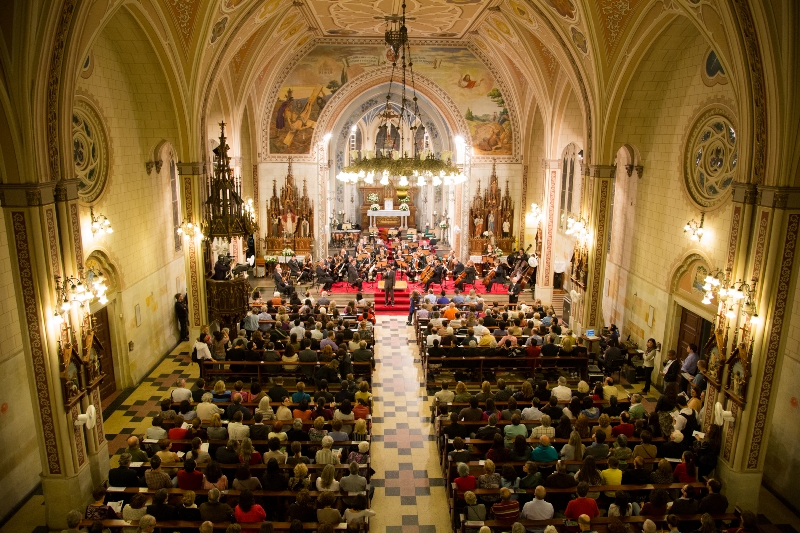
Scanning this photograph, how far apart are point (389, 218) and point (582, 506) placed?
95.8ft

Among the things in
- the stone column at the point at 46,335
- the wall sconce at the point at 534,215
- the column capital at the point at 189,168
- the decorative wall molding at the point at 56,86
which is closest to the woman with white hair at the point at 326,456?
the stone column at the point at 46,335

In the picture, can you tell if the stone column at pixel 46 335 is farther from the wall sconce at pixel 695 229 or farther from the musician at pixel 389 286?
the musician at pixel 389 286

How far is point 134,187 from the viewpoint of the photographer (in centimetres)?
1377

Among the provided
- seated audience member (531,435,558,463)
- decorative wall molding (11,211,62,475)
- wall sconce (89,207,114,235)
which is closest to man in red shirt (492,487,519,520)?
seated audience member (531,435,558,463)

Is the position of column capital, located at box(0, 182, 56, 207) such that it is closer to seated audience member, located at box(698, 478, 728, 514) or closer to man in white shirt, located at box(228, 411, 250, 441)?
man in white shirt, located at box(228, 411, 250, 441)

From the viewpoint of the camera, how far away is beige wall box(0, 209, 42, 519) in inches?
342

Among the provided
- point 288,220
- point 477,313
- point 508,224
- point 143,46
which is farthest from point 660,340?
point 288,220

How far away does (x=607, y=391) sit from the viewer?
441 inches

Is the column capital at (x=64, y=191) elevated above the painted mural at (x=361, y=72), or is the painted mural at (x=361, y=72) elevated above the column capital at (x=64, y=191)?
the painted mural at (x=361, y=72)

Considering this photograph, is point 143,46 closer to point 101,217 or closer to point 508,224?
point 101,217

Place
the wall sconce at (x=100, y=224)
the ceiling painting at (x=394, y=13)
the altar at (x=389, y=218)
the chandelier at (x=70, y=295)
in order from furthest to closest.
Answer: the altar at (x=389, y=218), the ceiling painting at (x=394, y=13), the wall sconce at (x=100, y=224), the chandelier at (x=70, y=295)

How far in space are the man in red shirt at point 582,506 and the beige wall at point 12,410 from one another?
7836 millimetres

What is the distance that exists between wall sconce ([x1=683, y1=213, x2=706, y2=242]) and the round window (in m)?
0.36

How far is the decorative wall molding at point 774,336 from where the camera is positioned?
26.6 ft
